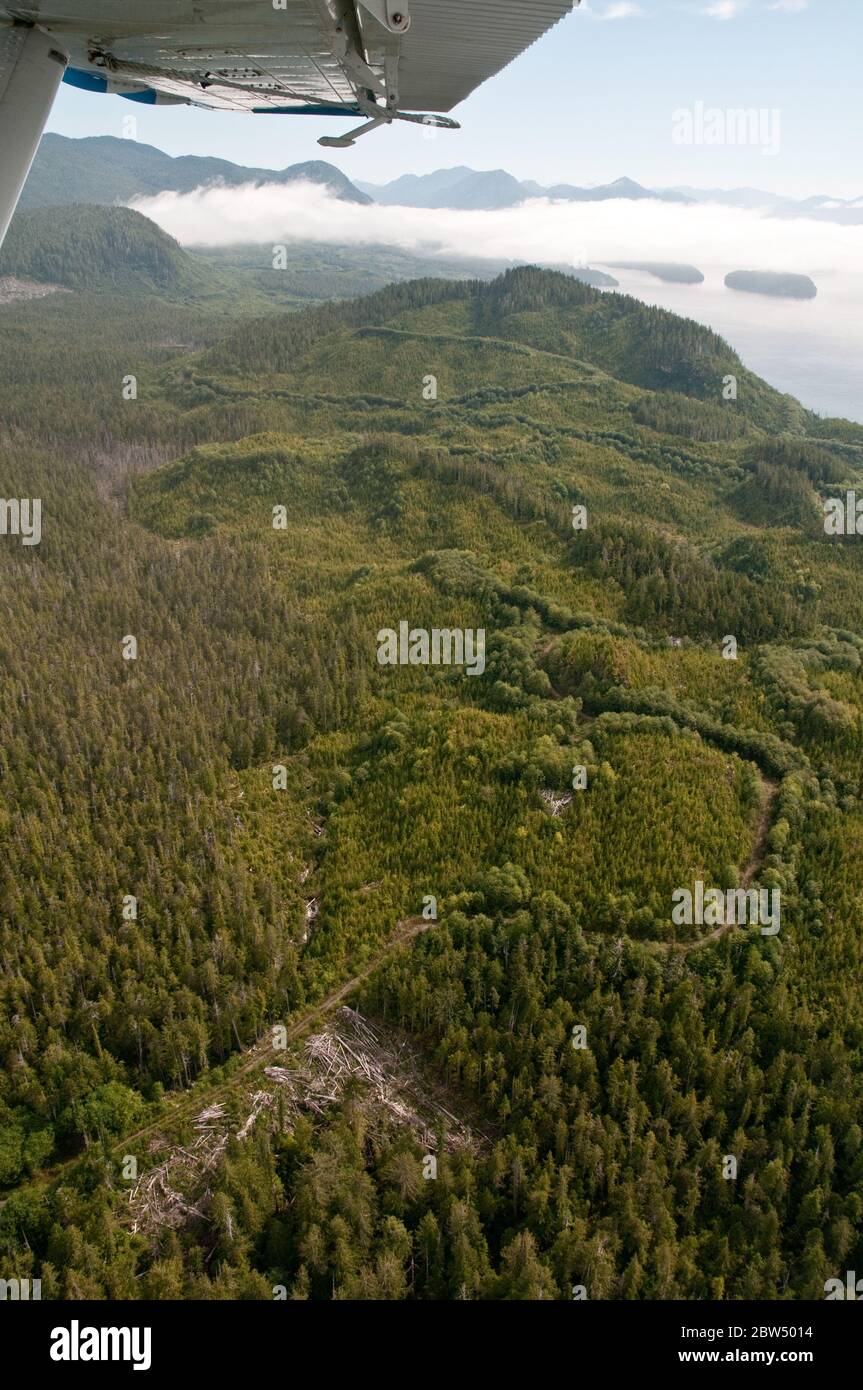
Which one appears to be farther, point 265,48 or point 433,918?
point 433,918

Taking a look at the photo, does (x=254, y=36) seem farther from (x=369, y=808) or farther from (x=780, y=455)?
(x=780, y=455)

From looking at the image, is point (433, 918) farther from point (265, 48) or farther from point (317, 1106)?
point (265, 48)

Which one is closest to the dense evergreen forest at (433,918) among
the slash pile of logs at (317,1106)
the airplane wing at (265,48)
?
the slash pile of logs at (317,1106)

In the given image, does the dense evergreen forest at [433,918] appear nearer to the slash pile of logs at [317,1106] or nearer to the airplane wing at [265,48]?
the slash pile of logs at [317,1106]

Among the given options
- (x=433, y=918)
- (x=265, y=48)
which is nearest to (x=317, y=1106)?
(x=433, y=918)

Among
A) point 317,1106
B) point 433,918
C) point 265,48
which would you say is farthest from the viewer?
point 433,918
